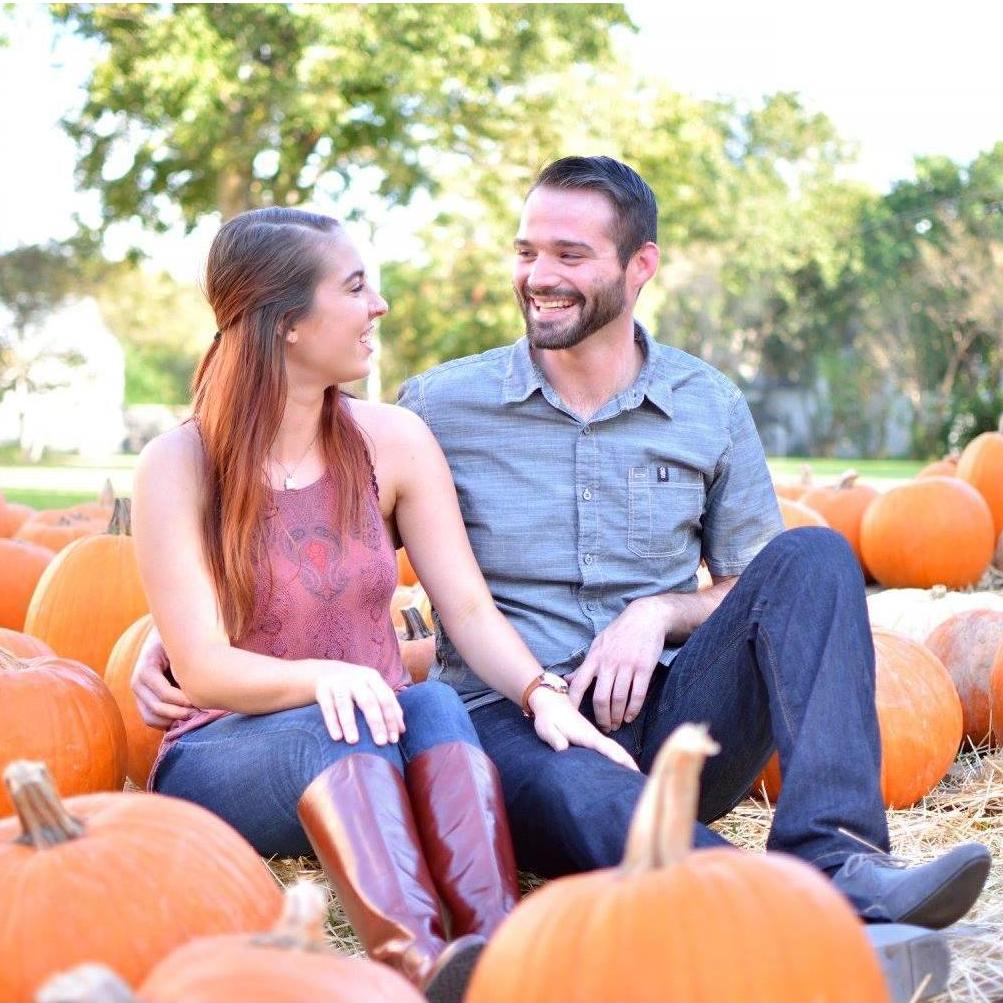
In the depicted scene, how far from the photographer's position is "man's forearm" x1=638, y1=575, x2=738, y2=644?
9.62ft

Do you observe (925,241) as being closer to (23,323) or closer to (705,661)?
(23,323)

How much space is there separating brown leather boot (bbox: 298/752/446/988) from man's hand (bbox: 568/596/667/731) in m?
0.73

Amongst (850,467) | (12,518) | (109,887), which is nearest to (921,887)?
(109,887)

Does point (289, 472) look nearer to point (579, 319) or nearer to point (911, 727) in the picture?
point (579, 319)

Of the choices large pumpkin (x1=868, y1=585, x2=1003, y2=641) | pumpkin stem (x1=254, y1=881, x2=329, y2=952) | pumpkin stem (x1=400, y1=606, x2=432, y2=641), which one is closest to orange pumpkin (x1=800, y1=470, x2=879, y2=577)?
large pumpkin (x1=868, y1=585, x2=1003, y2=641)

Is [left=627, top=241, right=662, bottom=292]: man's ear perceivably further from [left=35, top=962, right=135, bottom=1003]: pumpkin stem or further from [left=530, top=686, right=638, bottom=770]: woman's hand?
[left=35, top=962, right=135, bottom=1003]: pumpkin stem

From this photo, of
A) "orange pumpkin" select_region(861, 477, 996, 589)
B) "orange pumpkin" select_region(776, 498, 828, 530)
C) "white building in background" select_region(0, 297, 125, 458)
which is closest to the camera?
"orange pumpkin" select_region(776, 498, 828, 530)

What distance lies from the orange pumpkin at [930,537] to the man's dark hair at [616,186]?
3.68m

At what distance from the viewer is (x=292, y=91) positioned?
44.8ft

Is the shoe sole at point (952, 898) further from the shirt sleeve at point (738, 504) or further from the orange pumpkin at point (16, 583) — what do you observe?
the orange pumpkin at point (16, 583)

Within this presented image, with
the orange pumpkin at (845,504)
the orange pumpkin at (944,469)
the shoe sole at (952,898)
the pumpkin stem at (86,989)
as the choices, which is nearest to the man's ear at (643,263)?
the shoe sole at (952,898)

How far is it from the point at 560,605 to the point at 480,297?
79.9ft

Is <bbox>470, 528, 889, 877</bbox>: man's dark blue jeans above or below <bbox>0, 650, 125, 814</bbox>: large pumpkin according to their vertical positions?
above

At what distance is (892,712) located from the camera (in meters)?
3.37
